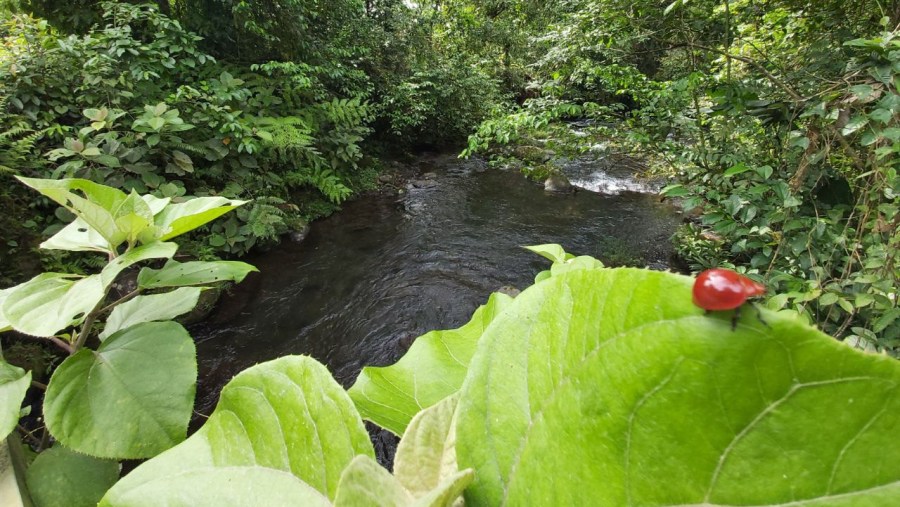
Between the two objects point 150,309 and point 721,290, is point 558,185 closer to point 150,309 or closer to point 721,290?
point 150,309

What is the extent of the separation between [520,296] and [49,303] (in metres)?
0.88

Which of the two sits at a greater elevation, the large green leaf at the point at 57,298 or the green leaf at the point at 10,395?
the large green leaf at the point at 57,298

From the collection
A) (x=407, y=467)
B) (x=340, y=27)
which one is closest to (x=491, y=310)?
(x=407, y=467)

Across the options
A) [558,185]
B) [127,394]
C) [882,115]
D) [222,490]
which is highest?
[882,115]

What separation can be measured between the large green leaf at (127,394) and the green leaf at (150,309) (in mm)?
76

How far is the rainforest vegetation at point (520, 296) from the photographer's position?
8.5 inches

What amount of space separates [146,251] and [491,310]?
650 millimetres

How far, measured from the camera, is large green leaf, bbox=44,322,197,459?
661 mm

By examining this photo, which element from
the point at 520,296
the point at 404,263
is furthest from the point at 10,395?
the point at 404,263

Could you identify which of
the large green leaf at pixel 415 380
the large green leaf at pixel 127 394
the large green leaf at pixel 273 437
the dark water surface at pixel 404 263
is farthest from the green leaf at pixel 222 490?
the dark water surface at pixel 404 263

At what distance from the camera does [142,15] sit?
13.7 feet

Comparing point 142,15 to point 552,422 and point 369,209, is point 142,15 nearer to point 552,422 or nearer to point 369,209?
point 369,209

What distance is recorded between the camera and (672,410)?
0.74ft

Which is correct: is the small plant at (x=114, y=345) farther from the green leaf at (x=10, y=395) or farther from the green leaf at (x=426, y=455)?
the green leaf at (x=426, y=455)
